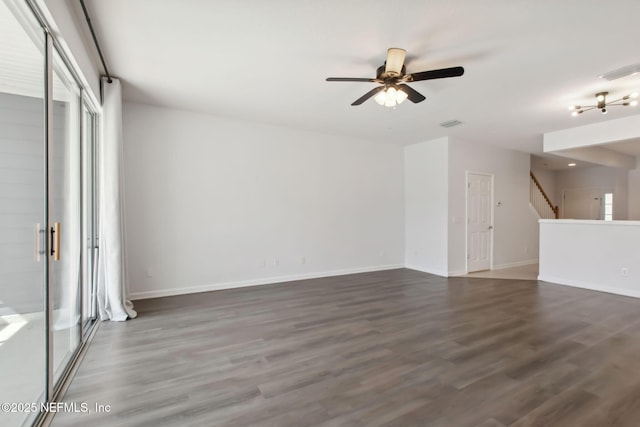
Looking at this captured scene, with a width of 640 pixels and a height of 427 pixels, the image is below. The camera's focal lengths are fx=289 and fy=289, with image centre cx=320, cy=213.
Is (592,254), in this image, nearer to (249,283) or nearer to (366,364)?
(366,364)

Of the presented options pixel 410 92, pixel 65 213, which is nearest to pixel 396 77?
pixel 410 92

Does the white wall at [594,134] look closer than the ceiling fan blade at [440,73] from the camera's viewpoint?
No

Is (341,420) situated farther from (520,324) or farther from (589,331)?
(589,331)

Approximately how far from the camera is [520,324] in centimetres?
Answer: 327

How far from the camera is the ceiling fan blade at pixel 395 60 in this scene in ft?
8.19

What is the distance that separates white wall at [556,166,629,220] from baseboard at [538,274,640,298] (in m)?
5.03

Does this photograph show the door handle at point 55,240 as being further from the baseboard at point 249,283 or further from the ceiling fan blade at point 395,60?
the ceiling fan blade at point 395,60

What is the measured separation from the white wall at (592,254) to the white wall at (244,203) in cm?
291

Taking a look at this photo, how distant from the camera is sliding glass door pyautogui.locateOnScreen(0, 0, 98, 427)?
1.54m

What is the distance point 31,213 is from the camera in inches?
68.9

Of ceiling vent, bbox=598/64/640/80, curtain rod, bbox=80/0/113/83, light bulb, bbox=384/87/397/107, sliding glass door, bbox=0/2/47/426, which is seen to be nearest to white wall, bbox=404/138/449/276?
ceiling vent, bbox=598/64/640/80

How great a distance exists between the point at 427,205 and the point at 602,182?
21.7 feet

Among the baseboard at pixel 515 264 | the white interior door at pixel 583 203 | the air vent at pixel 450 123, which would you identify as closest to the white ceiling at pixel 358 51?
the air vent at pixel 450 123

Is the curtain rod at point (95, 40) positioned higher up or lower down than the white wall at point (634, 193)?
higher up
